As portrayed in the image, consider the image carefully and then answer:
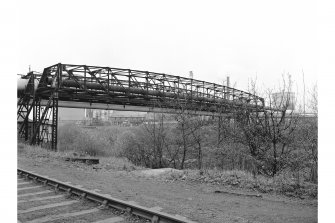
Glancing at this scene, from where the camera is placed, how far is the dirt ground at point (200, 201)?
564 cm

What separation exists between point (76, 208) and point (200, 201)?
2.81m

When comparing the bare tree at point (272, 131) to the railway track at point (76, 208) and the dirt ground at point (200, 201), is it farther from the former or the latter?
the railway track at point (76, 208)

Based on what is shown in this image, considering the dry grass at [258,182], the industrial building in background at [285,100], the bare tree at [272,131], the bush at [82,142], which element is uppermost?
the industrial building in background at [285,100]

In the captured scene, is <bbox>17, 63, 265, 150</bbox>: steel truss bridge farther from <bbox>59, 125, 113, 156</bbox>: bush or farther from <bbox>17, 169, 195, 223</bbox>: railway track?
<bbox>17, 169, 195, 223</bbox>: railway track

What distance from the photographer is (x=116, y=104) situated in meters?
23.4

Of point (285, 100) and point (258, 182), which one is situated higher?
point (285, 100)

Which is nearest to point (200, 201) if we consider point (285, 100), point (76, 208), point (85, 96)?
point (76, 208)

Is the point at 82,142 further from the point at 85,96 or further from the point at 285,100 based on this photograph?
the point at 285,100

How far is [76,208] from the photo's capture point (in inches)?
237

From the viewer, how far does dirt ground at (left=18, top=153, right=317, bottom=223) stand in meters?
5.64

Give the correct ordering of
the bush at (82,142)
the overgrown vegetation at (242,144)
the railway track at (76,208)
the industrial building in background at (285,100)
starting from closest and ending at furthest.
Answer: the railway track at (76,208) < the overgrown vegetation at (242,144) < the industrial building in background at (285,100) < the bush at (82,142)

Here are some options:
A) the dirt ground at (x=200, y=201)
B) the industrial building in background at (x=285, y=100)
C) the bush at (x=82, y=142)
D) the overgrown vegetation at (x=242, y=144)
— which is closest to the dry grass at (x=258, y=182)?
the overgrown vegetation at (x=242, y=144)

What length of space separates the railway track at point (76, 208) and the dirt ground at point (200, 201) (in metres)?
0.60
